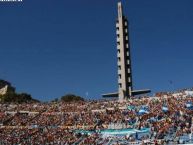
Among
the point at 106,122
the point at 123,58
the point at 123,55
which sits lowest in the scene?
the point at 106,122

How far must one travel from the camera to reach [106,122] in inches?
2601

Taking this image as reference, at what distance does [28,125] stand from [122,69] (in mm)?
30477

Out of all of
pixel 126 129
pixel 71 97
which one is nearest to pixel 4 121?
pixel 126 129

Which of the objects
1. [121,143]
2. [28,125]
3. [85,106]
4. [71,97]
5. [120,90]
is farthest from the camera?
[71,97]

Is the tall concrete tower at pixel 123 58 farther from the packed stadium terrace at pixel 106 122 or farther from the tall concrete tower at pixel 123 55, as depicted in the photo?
the packed stadium terrace at pixel 106 122

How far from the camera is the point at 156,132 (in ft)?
186

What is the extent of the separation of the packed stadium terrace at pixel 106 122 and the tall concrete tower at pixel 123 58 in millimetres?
17001

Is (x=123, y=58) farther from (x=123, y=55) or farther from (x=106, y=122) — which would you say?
(x=106, y=122)

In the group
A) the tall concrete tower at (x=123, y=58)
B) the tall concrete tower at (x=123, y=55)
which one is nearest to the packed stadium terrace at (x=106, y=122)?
the tall concrete tower at (x=123, y=58)

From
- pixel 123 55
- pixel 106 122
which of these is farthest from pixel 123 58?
pixel 106 122

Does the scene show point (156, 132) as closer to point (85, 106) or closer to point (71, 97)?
point (85, 106)

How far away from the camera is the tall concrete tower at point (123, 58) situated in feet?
314

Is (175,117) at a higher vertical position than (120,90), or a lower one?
lower

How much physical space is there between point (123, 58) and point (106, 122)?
1290 inches
